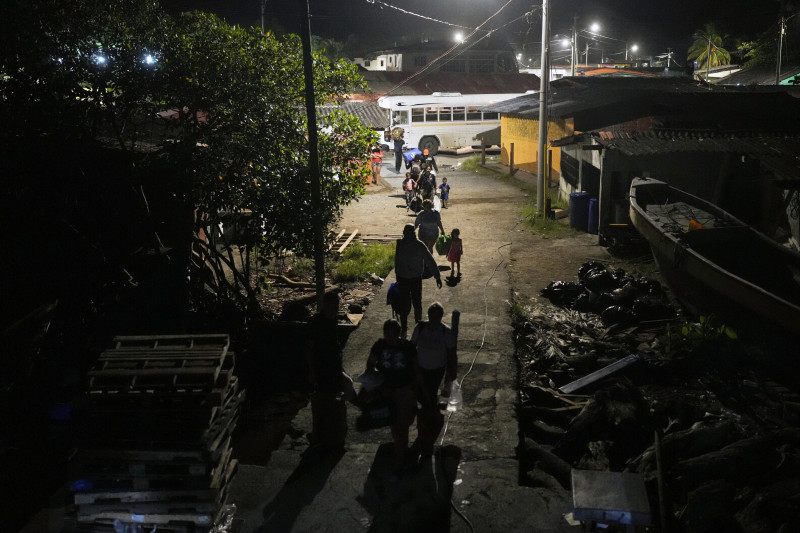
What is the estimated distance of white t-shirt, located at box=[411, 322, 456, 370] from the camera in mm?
6395

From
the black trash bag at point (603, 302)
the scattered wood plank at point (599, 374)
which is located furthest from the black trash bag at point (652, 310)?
the scattered wood plank at point (599, 374)

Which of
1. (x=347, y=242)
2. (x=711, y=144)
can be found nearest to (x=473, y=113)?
(x=347, y=242)

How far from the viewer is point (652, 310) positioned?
10.4 metres

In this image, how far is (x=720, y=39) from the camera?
189 ft

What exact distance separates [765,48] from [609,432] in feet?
148

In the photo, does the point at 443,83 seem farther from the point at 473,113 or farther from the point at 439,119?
the point at 439,119

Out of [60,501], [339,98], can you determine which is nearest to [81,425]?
[60,501]

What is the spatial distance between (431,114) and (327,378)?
30.2 meters

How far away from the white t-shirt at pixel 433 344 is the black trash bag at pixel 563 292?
5.95m

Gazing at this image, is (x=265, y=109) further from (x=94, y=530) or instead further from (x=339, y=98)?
(x=94, y=530)

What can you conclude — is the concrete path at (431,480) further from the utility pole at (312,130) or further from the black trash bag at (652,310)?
the black trash bag at (652,310)

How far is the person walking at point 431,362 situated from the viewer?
638cm

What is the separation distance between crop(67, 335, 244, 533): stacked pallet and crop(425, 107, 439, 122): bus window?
30.9 metres

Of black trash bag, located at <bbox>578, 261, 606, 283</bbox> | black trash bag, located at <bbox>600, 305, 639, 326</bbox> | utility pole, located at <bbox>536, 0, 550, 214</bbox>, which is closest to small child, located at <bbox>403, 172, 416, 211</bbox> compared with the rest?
utility pole, located at <bbox>536, 0, 550, 214</bbox>
